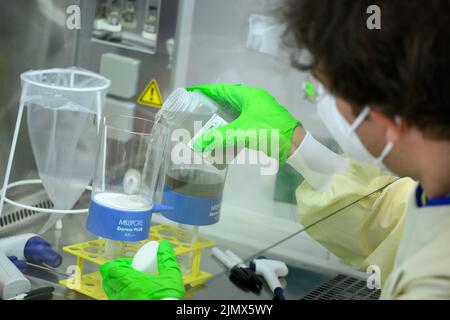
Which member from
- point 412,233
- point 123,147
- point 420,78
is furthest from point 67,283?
point 420,78

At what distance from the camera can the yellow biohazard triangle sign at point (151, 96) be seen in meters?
1.82

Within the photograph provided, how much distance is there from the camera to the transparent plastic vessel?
4.34ft

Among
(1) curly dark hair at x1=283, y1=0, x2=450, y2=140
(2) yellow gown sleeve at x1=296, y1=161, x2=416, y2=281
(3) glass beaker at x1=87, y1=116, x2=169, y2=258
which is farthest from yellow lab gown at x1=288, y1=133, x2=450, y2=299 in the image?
(1) curly dark hair at x1=283, y1=0, x2=450, y2=140

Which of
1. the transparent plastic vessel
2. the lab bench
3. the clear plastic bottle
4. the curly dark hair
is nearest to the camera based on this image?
the curly dark hair

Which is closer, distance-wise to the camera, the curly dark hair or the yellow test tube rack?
the curly dark hair

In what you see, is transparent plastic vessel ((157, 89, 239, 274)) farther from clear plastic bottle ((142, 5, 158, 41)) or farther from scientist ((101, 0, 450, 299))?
clear plastic bottle ((142, 5, 158, 41))

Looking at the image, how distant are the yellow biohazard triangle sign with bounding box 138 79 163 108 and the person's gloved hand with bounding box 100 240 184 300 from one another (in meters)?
0.71

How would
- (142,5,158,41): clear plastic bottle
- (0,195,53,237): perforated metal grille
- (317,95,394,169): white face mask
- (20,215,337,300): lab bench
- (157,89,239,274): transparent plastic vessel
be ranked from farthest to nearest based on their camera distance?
(142,5,158,41): clear plastic bottle, (0,195,53,237): perforated metal grille, (157,89,239,274): transparent plastic vessel, (20,215,337,300): lab bench, (317,95,394,169): white face mask

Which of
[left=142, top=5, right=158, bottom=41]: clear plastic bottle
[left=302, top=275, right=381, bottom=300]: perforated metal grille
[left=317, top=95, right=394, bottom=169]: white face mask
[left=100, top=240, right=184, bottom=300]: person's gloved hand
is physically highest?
[left=142, top=5, right=158, bottom=41]: clear plastic bottle

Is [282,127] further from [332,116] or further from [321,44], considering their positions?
[321,44]

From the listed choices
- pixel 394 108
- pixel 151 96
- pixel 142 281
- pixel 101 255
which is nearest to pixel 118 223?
pixel 101 255

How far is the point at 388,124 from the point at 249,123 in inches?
17.6

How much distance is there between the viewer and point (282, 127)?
1.36 m

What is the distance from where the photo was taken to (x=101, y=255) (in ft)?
4.10
